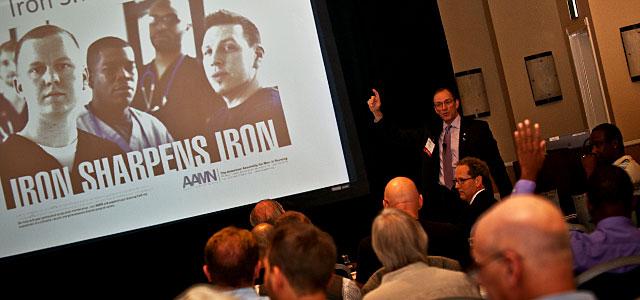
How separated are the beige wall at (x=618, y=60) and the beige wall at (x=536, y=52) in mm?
1045

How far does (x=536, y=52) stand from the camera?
10.9 metres

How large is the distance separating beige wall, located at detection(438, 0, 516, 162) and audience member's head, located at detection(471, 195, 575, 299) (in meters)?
9.02

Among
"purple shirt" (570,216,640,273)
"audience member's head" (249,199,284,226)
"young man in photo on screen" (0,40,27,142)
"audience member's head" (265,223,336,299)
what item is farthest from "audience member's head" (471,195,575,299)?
"young man in photo on screen" (0,40,27,142)

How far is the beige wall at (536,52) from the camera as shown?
1081 cm

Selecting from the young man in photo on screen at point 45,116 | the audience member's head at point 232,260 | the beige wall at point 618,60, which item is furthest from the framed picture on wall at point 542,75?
the audience member's head at point 232,260

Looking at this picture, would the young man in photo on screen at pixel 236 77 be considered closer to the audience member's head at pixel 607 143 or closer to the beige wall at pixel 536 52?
the audience member's head at pixel 607 143

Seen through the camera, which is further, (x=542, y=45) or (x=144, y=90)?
(x=542, y=45)

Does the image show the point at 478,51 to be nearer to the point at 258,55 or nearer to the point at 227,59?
A: the point at 258,55

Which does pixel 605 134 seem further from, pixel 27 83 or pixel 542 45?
pixel 542 45

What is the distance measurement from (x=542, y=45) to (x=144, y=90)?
563cm

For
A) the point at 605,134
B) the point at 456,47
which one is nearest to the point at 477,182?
the point at 605,134

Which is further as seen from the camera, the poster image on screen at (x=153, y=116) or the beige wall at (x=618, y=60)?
the beige wall at (x=618, y=60)

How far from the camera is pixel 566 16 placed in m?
10.6

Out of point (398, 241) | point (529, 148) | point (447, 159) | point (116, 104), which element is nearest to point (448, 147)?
point (447, 159)
